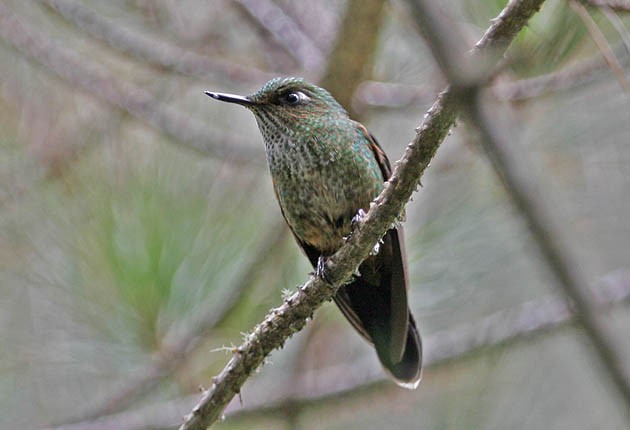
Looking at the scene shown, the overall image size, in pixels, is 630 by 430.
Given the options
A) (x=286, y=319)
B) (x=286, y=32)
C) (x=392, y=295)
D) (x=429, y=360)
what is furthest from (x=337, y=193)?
(x=286, y=32)

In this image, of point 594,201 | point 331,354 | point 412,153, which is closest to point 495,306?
point 594,201

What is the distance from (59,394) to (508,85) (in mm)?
2694

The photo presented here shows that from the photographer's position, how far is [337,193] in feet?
9.20

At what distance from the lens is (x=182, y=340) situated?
10.3 ft

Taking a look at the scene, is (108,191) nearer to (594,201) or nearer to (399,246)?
(399,246)

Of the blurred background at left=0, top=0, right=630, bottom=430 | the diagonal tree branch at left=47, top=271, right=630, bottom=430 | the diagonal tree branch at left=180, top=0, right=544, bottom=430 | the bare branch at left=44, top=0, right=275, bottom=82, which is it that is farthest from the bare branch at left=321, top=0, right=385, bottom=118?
the diagonal tree branch at left=180, top=0, right=544, bottom=430

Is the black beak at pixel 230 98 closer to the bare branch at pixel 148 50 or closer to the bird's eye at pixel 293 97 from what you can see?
the bird's eye at pixel 293 97

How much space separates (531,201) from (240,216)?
2.60 meters

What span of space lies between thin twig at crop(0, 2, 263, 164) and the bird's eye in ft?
2.05

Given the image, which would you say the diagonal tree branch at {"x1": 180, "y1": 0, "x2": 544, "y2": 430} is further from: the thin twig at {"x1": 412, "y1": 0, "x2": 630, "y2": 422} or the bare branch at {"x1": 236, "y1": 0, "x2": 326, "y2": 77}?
the bare branch at {"x1": 236, "y1": 0, "x2": 326, "y2": 77}

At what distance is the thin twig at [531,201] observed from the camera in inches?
30.8

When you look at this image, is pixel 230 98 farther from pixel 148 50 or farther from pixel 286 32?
pixel 286 32

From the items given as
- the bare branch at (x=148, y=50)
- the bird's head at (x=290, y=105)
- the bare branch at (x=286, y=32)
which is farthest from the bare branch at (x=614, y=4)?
the bare branch at (x=148, y=50)

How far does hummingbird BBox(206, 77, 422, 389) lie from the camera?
282cm
